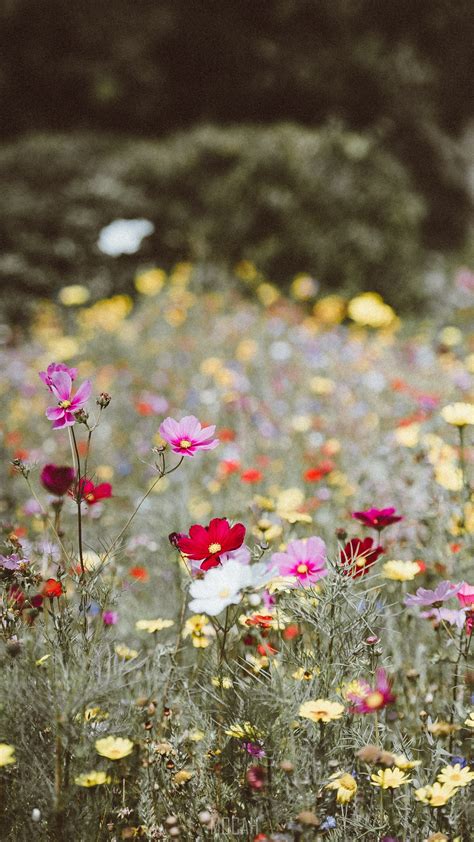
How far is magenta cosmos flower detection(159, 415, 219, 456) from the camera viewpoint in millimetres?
1051

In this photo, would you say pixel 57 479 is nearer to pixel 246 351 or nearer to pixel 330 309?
pixel 246 351

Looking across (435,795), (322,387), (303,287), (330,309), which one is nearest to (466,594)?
(435,795)

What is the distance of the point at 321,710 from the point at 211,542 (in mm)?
276

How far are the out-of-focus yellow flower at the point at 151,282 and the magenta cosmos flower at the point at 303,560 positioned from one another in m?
4.10

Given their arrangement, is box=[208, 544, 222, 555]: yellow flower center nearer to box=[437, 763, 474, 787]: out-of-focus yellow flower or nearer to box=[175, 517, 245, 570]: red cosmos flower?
box=[175, 517, 245, 570]: red cosmos flower

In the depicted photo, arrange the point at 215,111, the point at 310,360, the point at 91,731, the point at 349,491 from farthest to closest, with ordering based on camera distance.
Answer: the point at 215,111 → the point at 310,360 → the point at 349,491 → the point at 91,731

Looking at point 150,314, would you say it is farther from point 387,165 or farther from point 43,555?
point 43,555

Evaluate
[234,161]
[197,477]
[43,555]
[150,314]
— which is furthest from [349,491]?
[234,161]

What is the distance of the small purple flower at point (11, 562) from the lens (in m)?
1.01

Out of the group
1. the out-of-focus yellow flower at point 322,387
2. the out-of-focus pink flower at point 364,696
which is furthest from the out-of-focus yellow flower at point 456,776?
the out-of-focus yellow flower at point 322,387

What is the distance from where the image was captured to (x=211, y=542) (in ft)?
3.38

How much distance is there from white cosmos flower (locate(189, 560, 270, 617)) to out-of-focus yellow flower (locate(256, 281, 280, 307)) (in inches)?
167

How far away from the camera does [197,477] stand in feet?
8.98

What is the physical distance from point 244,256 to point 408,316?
4.58 ft
